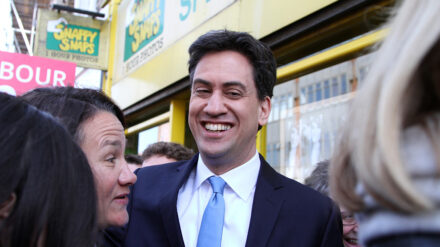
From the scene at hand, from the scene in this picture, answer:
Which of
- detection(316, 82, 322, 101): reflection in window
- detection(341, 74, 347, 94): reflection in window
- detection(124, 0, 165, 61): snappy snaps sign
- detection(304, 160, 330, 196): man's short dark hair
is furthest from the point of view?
detection(124, 0, 165, 61): snappy snaps sign

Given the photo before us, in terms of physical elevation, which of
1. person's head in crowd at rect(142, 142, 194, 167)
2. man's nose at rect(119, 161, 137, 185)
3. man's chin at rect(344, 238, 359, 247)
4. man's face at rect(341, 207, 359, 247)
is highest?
person's head in crowd at rect(142, 142, 194, 167)

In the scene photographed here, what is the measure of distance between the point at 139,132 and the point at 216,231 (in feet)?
16.4

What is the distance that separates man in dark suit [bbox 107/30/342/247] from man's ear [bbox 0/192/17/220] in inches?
38.2

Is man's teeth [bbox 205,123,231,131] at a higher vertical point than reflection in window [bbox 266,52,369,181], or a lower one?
lower

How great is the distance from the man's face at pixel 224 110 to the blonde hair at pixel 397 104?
1415mm

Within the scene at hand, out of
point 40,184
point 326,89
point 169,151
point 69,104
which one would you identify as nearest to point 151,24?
point 169,151

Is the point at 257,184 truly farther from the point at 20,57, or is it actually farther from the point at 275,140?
the point at 20,57

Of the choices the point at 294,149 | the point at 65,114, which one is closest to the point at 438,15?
the point at 65,114

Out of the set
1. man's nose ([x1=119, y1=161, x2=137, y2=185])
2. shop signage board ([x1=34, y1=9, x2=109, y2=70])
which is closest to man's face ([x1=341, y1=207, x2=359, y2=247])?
man's nose ([x1=119, y1=161, x2=137, y2=185])

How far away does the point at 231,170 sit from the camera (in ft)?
6.95

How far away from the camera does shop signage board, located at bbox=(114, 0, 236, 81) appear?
480cm

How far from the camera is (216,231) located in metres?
1.88

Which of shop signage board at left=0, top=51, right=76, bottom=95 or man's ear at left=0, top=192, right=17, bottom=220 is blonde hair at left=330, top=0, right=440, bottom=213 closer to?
man's ear at left=0, top=192, right=17, bottom=220

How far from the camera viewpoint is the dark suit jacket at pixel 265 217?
1.82m
